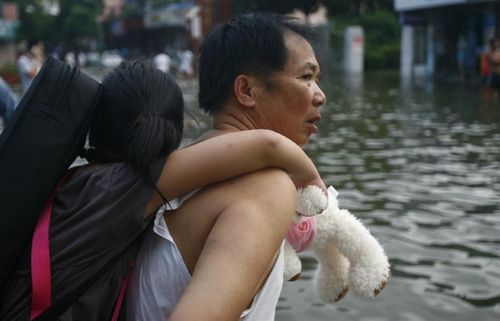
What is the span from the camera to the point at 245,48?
1665 millimetres

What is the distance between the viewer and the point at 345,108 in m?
15.8

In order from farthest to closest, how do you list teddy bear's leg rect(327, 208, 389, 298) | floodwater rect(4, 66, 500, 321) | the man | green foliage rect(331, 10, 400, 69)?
green foliage rect(331, 10, 400, 69)
floodwater rect(4, 66, 500, 321)
teddy bear's leg rect(327, 208, 389, 298)
the man

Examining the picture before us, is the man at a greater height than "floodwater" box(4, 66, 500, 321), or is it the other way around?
the man

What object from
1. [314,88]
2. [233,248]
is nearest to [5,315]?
[233,248]

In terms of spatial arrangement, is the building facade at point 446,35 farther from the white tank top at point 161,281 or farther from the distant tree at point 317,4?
the white tank top at point 161,281

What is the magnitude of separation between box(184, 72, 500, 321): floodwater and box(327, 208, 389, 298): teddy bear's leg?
58.4 inches

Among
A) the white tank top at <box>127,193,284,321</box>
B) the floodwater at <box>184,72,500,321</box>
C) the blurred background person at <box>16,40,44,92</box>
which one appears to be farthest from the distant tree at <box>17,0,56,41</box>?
the white tank top at <box>127,193,284,321</box>

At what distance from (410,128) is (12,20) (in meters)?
46.5

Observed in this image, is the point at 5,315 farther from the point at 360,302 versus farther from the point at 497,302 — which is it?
the point at 497,302

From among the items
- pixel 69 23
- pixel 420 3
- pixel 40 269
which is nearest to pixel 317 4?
pixel 420 3

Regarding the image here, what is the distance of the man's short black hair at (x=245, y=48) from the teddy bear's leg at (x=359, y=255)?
45 cm

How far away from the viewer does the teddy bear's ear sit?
1664 millimetres

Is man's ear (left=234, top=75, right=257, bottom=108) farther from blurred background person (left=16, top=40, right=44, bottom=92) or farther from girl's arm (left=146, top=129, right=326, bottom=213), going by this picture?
blurred background person (left=16, top=40, right=44, bottom=92)

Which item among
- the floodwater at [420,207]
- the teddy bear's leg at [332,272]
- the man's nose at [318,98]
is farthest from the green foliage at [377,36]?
the man's nose at [318,98]
